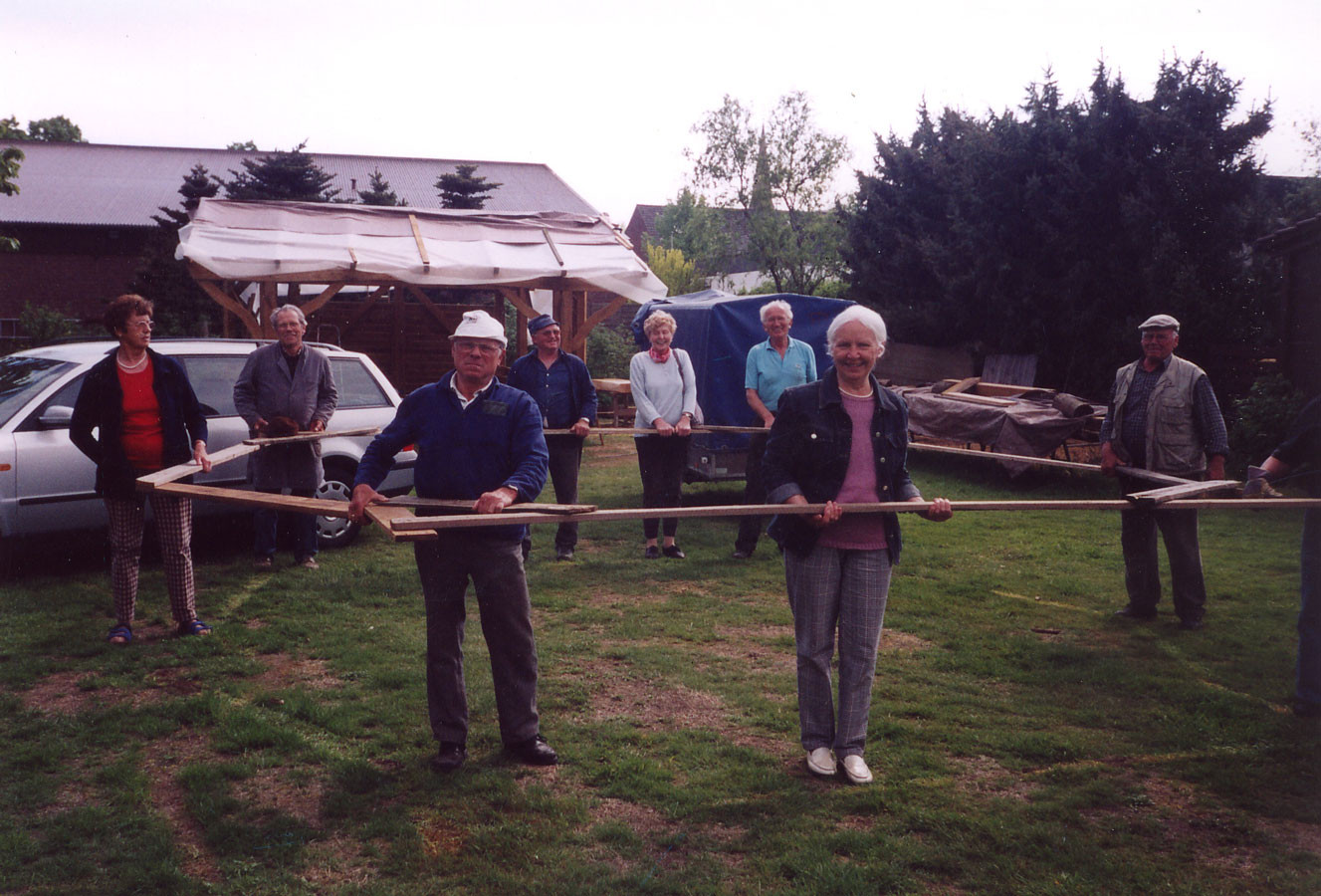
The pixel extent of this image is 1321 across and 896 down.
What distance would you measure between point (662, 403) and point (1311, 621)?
4.82 meters

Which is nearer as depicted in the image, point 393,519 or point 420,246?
point 393,519

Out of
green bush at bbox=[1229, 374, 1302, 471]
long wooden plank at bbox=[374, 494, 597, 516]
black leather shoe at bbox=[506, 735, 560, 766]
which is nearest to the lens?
long wooden plank at bbox=[374, 494, 597, 516]

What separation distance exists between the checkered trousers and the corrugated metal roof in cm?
2865

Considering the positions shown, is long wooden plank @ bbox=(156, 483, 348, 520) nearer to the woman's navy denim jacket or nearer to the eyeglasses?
the eyeglasses

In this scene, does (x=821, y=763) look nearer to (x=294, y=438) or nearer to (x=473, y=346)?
(x=473, y=346)

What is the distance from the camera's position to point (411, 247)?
14078mm

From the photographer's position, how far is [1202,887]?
3424mm

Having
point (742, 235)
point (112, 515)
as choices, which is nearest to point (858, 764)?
point (112, 515)

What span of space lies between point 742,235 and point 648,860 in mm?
35077

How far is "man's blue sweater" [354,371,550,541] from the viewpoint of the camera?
13.9 ft

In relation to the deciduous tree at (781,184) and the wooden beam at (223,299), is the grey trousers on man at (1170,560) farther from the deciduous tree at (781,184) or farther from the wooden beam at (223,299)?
the deciduous tree at (781,184)

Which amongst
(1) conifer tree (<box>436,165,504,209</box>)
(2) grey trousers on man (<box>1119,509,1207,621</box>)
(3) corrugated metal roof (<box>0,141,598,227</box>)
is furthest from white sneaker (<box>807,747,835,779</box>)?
(3) corrugated metal roof (<box>0,141,598,227</box>)

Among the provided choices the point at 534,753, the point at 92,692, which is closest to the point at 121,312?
the point at 92,692

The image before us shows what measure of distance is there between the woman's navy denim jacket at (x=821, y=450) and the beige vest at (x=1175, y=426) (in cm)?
329
